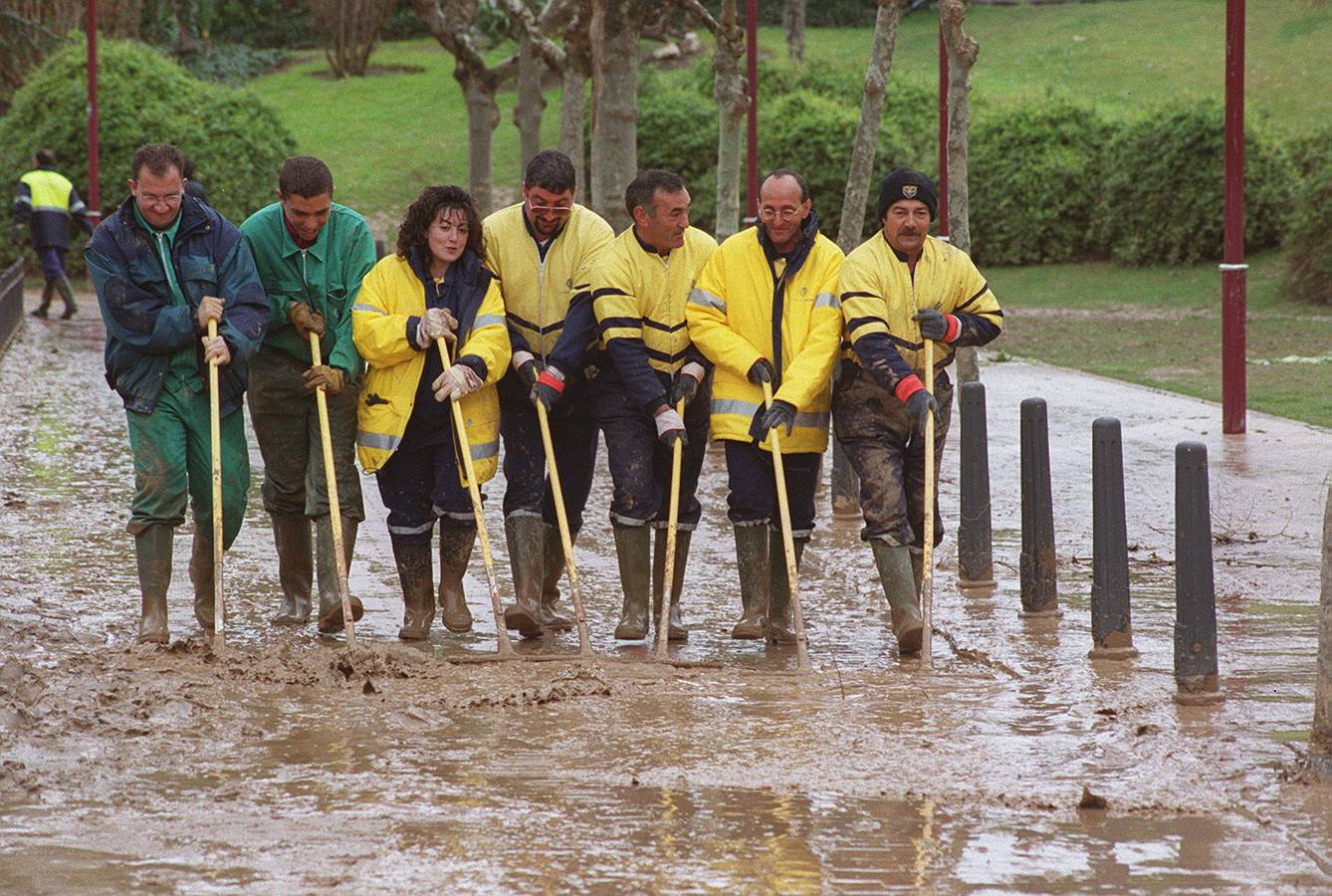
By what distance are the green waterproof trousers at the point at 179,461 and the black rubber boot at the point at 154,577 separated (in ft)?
0.16

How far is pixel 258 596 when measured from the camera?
28.5 feet

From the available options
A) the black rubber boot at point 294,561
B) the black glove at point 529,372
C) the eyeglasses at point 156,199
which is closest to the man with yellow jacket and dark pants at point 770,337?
the black glove at point 529,372

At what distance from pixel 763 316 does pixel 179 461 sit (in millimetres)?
2370

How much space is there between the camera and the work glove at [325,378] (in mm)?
7726

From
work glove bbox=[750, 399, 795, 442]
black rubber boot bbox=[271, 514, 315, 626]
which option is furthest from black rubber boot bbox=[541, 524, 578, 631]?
work glove bbox=[750, 399, 795, 442]

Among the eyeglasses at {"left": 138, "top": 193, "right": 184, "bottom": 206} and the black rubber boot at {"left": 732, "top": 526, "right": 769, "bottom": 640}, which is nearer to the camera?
the eyeglasses at {"left": 138, "top": 193, "right": 184, "bottom": 206}

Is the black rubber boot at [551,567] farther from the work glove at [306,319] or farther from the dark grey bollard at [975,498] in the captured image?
the dark grey bollard at [975,498]

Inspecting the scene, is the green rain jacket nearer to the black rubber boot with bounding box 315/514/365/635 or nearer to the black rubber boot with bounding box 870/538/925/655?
the black rubber boot with bounding box 315/514/365/635

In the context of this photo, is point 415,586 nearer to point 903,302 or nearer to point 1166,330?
point 903,302

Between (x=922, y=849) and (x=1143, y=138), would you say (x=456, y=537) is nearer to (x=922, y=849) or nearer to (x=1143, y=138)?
(x=922, y=849)

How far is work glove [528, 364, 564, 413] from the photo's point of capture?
762 centimetres

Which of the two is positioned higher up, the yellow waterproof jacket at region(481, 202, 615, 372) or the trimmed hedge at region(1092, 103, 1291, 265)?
the trimmed hedge at region(1092, 103, 1291, 265)

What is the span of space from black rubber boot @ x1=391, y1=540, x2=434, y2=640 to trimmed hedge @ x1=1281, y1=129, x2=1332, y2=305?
18.4 m

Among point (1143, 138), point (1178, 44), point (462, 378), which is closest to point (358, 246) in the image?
point (462, 378)
